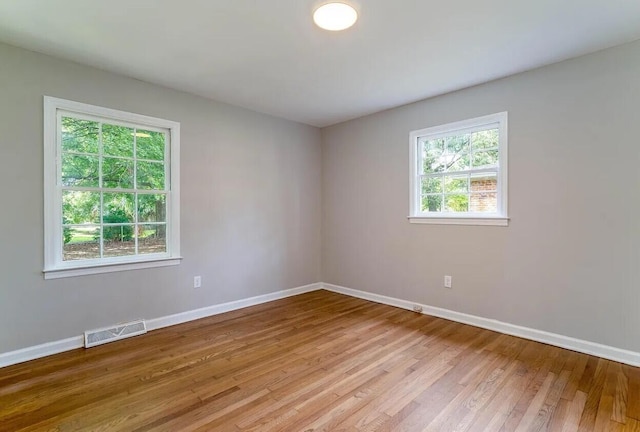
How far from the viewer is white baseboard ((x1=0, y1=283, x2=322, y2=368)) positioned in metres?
2.53

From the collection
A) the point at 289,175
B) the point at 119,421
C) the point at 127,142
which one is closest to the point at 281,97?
the point at 289,175

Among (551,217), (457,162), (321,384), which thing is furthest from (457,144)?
(321,384)

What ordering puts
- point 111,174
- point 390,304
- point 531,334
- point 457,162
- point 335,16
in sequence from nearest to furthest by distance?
1. point 335,16
2. point 531,334
3. point 111,174
4. point 457,162
5. point 390,304

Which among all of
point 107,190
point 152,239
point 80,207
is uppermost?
point 107,190

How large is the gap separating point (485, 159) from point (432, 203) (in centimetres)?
74

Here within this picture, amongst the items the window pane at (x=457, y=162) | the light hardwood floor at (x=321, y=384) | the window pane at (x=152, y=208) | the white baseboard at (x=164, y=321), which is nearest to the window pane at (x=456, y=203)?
the window pane at (x=457, y=162)

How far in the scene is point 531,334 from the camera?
9.65 feet

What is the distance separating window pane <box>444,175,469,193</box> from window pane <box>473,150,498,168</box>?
189mm

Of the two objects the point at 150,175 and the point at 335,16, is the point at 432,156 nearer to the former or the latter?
the point at 335,16

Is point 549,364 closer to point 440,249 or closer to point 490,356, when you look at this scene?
point 490,356

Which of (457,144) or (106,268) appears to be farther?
(457,144)

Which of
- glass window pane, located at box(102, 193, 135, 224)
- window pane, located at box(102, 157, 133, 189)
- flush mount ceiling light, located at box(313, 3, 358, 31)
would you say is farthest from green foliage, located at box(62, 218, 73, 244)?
flush mount ceiling light, located at box(313, 3, 358, 31)

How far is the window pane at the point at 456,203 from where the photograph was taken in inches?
137

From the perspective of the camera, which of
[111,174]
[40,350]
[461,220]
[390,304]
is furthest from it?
[390,304]
